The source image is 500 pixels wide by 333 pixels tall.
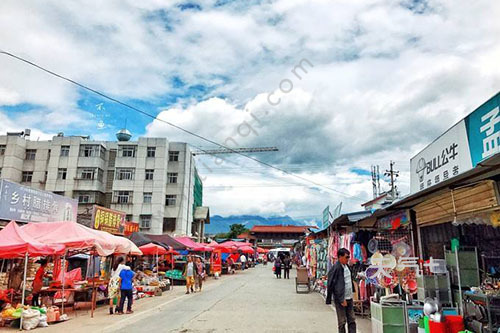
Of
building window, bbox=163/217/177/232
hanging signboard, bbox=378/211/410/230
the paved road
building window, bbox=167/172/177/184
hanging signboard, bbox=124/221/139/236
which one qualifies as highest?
building window, bbox=167/172/177/184

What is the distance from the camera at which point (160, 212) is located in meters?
45.5

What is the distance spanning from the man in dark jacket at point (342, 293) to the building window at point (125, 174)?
4252 cm

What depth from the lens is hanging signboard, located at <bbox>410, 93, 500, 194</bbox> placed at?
18.5ft

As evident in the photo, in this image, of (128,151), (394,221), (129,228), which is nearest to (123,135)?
(128,151)

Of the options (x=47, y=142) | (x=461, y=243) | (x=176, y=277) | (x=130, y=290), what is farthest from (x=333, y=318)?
(x=47, y=142)

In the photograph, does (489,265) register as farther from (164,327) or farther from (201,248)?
(201,248)

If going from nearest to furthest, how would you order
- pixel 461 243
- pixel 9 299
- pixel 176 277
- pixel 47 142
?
pixel 461 243 < pixel 9 299 < pixel 176 277 < pixel 47 142

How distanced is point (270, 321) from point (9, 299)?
25.8 feet

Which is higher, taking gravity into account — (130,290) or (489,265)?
(489,265)

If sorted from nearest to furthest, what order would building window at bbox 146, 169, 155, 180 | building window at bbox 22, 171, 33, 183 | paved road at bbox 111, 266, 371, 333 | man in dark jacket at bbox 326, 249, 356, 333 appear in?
man in dark jacket at bbox 326, 249, 356, 333, paved road at bbox 111, 266, 371, 333, building window at bbox 146, 169, 155, 180, building window at bbox 22, 171, 33, 183

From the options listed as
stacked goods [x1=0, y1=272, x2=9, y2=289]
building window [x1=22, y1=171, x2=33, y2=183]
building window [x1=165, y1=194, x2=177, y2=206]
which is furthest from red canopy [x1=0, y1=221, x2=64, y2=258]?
building window [x1=22, y1=171, x2=33, y2=183]

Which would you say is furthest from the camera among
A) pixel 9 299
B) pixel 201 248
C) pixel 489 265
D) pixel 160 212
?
pixel 160 212

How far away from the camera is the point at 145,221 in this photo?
45.3 metres

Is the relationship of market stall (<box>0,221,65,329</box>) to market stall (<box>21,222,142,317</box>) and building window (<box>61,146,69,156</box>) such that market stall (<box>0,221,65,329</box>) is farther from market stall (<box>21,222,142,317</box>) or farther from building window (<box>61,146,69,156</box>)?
building window (<box>61,146,69,156</box>)
